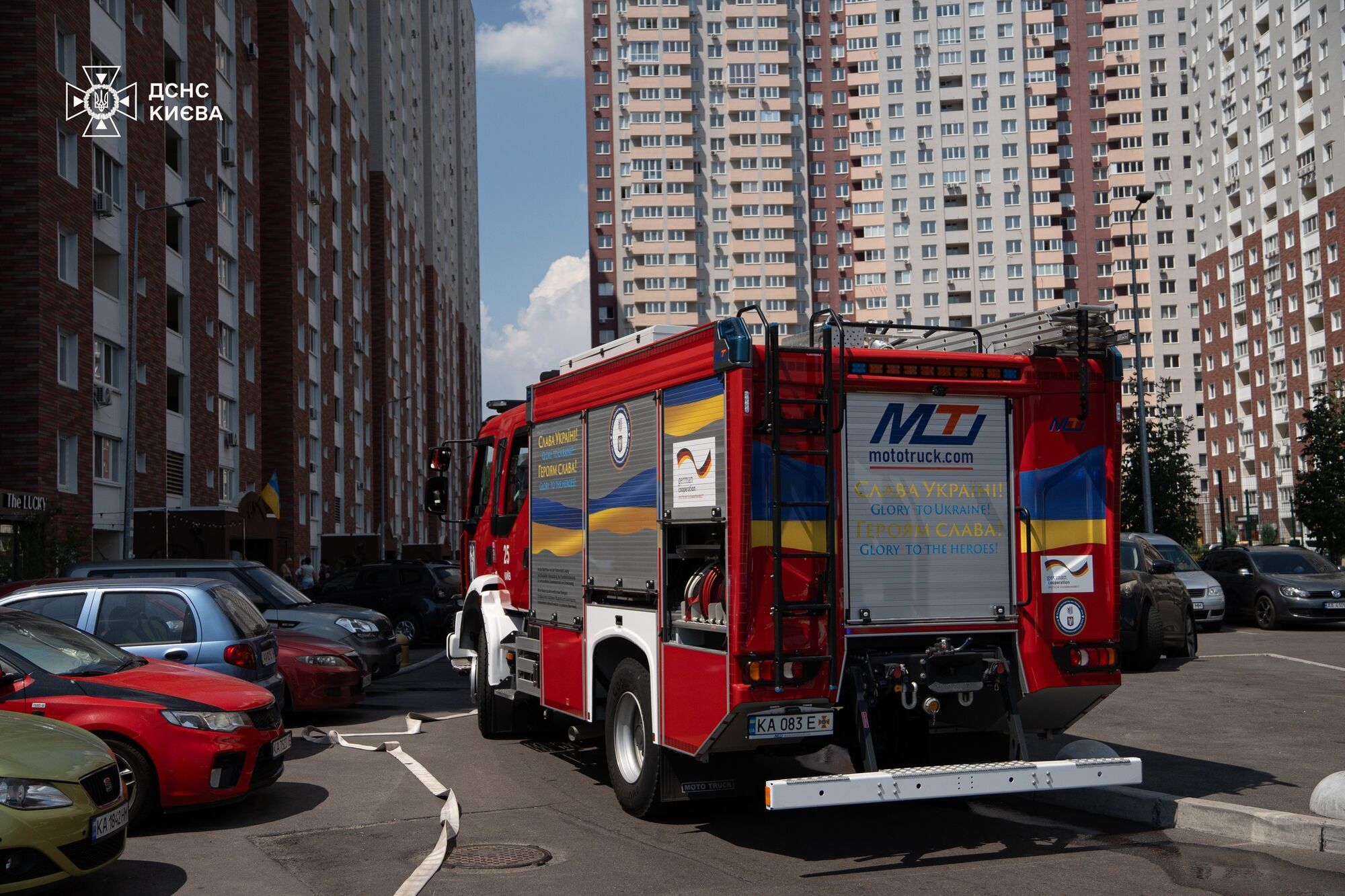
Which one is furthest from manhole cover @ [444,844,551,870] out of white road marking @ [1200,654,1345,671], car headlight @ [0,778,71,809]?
white road marking @ [1200,654,1345,671]

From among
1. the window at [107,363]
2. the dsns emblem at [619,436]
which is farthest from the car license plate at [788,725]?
the window at [107,363]

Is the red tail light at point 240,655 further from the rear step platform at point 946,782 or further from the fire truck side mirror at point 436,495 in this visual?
the rear step platform at point 946,782

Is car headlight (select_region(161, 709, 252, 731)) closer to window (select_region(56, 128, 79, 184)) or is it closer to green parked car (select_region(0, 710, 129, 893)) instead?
green parked car (select_region(0, 710, 129, 893))

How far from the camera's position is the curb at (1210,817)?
729 centimetres

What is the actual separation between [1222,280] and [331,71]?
212 ft

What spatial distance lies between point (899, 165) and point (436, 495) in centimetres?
9842

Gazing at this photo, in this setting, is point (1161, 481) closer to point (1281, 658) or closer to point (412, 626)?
point (1281, 658)

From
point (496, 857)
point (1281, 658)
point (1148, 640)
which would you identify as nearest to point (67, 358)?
point (1148, 640)

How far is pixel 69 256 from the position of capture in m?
31.4

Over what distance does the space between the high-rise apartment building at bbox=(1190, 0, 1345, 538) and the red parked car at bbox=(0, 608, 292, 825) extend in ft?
245

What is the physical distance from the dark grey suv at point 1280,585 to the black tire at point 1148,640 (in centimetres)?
825

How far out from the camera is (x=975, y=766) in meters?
7.26

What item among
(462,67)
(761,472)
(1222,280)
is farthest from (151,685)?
(462,67)

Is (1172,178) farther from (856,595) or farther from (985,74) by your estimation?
(856,595)
